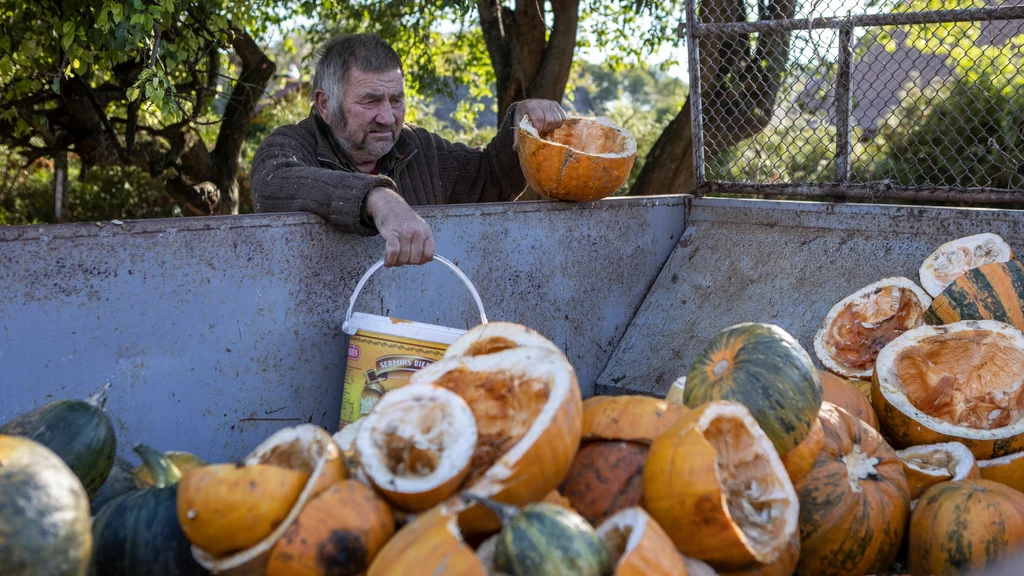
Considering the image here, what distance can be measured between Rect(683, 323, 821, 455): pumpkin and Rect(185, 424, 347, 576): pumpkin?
1071 mm

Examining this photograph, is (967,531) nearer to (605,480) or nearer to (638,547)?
(605,480)

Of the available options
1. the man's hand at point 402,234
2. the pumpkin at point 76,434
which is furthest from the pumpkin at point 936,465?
the pumpkin at point 76,434

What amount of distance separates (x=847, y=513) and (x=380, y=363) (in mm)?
1453

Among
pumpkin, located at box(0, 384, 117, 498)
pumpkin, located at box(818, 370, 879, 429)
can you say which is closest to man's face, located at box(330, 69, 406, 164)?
pumpkin, located at box(0, 384, 117, 498)

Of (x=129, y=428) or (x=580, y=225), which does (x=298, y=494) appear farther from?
(x=580, y=225)

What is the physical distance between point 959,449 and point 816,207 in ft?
6.27

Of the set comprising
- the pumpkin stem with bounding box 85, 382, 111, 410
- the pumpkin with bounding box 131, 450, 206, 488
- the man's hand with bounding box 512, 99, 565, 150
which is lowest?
the pumpkin with bounding box 131, 450, 206, 488

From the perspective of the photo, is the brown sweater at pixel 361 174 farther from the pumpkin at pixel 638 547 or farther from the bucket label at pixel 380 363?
the pumpkin at pixel 638 547

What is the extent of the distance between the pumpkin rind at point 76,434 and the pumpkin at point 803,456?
1.77 metres

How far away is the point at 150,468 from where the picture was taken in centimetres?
209

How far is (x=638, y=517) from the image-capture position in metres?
1.80

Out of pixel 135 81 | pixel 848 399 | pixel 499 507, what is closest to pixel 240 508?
pixel 499 507

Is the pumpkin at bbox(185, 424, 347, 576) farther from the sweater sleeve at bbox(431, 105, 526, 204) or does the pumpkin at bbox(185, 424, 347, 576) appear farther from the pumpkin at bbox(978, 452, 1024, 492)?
the sweater sleeve at bbox(431, 105, 526, 204)

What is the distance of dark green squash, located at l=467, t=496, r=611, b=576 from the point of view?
1651mm
